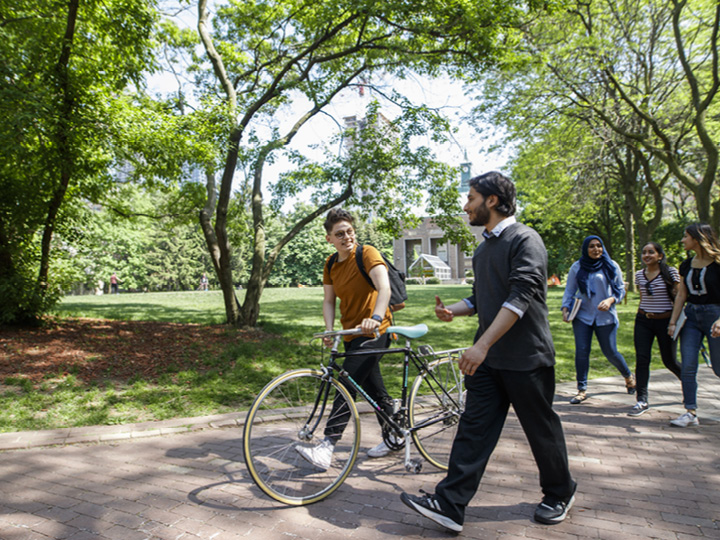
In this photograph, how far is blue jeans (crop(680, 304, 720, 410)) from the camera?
5.06m

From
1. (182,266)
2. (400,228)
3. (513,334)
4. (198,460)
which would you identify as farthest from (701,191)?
(182,266)

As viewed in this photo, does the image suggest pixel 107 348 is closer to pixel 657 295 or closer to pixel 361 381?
pixel 361 381

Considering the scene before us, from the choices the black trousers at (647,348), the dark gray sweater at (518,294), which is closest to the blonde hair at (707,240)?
the black trousers at (647,348)

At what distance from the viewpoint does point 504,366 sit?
2949 mm

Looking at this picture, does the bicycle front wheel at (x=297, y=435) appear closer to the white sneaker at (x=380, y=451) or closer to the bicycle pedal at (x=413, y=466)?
the bicycle pedal at (x=413, y=466)

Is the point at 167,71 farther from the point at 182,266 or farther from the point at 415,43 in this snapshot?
the point at 182,266

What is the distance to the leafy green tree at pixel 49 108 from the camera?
25.2ft

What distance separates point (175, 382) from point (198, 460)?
316 cm

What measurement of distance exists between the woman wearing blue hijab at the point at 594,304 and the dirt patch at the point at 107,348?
5.48 metres

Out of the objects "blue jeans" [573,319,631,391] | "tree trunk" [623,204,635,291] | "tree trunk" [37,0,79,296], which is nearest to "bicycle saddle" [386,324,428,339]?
"blue jeans" [573,319,631,391]

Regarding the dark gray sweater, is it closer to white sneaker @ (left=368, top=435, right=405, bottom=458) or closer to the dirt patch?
white sneaker @ (left=368, top=435, right=405, bottom=458)

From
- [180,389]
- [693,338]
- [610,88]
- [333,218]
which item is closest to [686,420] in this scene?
[693,338]

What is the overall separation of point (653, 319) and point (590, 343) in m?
0.73

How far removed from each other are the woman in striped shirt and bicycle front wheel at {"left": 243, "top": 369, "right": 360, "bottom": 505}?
12.4 feet
